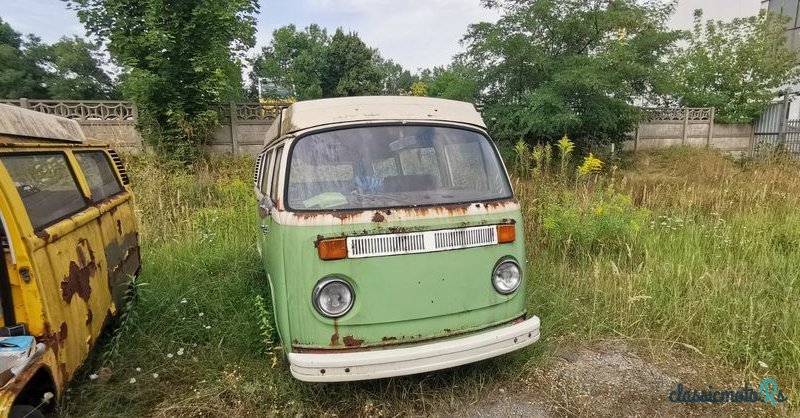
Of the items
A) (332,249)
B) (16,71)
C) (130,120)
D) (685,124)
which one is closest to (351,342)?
(332,249)

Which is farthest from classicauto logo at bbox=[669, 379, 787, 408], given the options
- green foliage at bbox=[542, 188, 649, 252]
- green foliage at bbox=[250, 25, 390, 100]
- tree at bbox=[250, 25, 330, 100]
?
tree at bbox=[250, 25, 330, 100]

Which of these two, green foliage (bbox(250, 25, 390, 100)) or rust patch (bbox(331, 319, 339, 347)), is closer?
rust patch (bbox(331, 319, 339, 347))

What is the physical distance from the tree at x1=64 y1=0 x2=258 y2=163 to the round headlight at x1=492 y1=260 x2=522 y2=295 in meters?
9.04

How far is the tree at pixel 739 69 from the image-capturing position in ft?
51.7

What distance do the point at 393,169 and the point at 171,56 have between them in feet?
29.5

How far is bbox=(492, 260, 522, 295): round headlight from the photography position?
2.86 m

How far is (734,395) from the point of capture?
2967 millimetres

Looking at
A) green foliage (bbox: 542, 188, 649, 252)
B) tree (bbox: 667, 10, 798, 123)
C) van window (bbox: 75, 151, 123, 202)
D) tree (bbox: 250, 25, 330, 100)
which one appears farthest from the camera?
tree (bbox: 250, 25, 330, 100)

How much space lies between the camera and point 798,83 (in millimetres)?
16438

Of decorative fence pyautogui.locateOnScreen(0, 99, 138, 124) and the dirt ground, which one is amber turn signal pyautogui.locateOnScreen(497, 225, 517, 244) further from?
decorative fence pyautogui.locateOnScreen(0, 99, 138, 124)

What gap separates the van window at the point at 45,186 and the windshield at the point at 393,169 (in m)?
1.36

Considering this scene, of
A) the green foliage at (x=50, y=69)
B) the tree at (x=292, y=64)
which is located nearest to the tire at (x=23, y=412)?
the tree at (x=292, y=64)

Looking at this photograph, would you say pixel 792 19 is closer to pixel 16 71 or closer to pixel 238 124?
pixel 238 124

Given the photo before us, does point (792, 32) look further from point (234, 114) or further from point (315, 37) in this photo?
point (315, 37)
